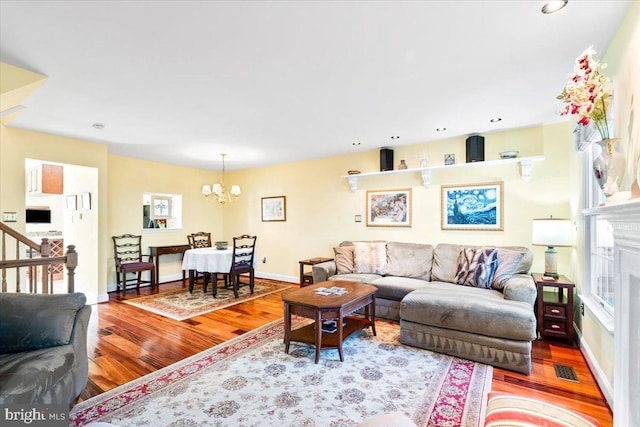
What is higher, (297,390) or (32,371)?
(32,371)

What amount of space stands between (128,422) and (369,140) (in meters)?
4.03

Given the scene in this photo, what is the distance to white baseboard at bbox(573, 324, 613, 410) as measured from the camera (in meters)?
2.07

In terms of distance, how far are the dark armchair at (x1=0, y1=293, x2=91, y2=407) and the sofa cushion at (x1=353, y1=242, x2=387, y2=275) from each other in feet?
10.4

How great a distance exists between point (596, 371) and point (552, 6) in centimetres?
265

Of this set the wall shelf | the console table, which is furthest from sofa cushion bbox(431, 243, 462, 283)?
the console table

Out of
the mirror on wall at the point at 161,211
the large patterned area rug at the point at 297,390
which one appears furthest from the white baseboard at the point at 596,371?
the mirror on wall at the point at 161,211

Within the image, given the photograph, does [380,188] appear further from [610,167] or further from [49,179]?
[49,179]

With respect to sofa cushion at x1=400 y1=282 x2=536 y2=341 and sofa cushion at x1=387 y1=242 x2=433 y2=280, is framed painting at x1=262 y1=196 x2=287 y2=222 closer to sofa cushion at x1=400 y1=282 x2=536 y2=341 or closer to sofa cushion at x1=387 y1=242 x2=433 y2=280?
sofa cushion at x1=387 y1=242 x2=433 y2=280

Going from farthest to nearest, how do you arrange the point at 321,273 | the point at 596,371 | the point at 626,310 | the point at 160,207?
the point at 160,207
the point at 321,273
the point at 596,371
the point at 626,310

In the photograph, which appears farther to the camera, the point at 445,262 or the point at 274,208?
the point at 274,208

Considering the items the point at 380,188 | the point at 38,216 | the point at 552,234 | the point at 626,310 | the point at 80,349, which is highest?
the point at 380,188

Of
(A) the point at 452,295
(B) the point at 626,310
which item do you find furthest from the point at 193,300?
(B) the point at 626,310

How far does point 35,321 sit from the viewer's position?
6.28ft

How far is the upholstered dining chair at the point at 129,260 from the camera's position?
203 inches
